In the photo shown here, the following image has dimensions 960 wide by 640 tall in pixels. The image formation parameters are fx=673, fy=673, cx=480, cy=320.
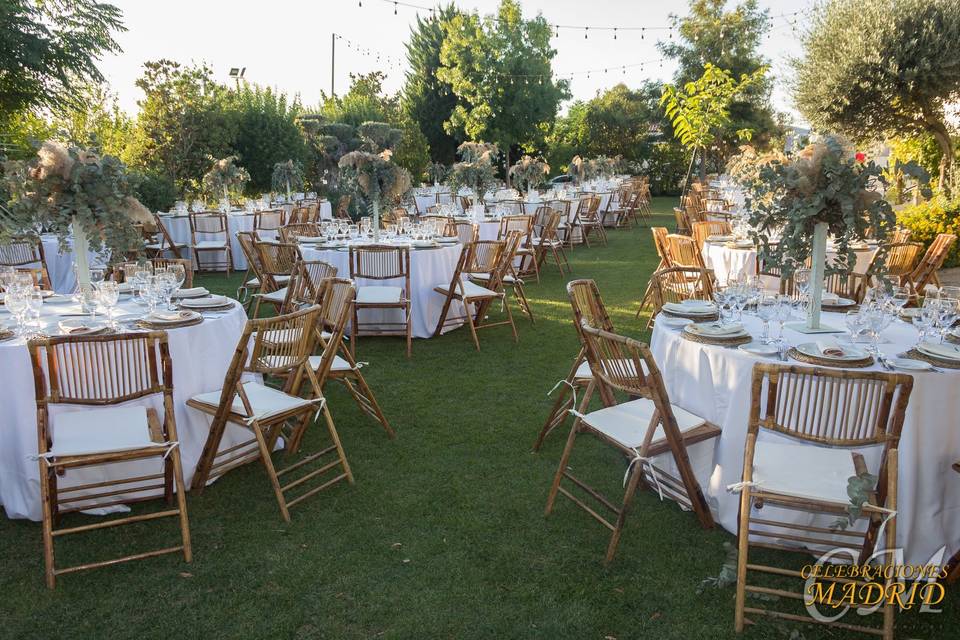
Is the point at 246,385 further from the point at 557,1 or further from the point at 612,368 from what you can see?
the point at 557,1

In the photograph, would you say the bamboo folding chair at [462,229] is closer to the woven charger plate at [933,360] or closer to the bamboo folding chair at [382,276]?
the bamboo folding chair at [382,276]

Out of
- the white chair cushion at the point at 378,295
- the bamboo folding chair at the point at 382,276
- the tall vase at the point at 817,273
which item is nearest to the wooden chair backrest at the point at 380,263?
the bamboo folding chair at the point at 382,276

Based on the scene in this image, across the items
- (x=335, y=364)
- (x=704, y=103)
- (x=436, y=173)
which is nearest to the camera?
(x=335, y=364)

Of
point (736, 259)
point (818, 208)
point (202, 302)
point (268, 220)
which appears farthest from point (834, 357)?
point (268, 220)

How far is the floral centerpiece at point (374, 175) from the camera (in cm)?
673

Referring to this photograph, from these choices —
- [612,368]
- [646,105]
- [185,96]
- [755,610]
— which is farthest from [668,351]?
[646,105]

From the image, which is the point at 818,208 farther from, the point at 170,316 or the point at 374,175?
the point at 374,175

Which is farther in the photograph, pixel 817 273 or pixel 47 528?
pixel 817 273

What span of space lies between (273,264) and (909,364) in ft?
17.1

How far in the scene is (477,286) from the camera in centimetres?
654

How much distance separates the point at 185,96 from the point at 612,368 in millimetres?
12503

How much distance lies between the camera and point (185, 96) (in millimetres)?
12859

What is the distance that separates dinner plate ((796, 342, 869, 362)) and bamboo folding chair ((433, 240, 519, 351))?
3.36 metres

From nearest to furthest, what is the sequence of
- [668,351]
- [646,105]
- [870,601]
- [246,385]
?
Result: 1. [870,601]
2. [668,351]
3. [246,385]
4. [646,105]
